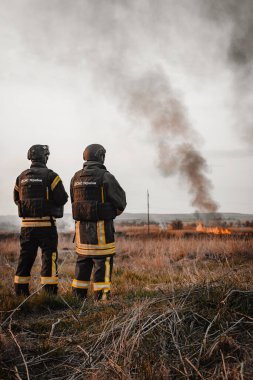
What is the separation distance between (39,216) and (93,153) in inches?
54.6

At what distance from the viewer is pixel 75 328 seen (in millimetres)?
2930

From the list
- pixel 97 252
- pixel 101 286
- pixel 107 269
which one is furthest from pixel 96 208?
pixel 101 286

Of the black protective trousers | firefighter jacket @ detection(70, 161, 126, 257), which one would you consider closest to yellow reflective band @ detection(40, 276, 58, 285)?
the black protective trousers

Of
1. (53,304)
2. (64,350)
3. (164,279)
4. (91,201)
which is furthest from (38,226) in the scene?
(64,350)

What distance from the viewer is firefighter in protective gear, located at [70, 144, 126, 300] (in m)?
4.86

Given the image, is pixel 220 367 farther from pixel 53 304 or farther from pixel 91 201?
pixel 91 201

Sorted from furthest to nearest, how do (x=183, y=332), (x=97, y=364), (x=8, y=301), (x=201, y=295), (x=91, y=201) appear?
(x=91, y=201)
(x=8, y=301)
(x=201, y=295)
(x=183, y=332)
(x=97, y=364)

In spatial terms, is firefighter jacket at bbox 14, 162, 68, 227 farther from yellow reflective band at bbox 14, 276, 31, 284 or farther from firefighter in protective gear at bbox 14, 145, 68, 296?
yellow reflective band at bbox 14, 276, 31, 284

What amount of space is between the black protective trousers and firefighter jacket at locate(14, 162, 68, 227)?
0.13 metres

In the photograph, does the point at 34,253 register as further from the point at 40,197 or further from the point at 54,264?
the point at 40,197

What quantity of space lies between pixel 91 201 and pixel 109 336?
109 inches

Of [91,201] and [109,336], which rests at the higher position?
[91,201]

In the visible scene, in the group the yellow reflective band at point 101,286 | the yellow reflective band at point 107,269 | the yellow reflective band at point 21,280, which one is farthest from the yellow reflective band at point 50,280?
the yellow reflective band at point 107,269

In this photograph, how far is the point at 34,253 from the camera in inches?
214
